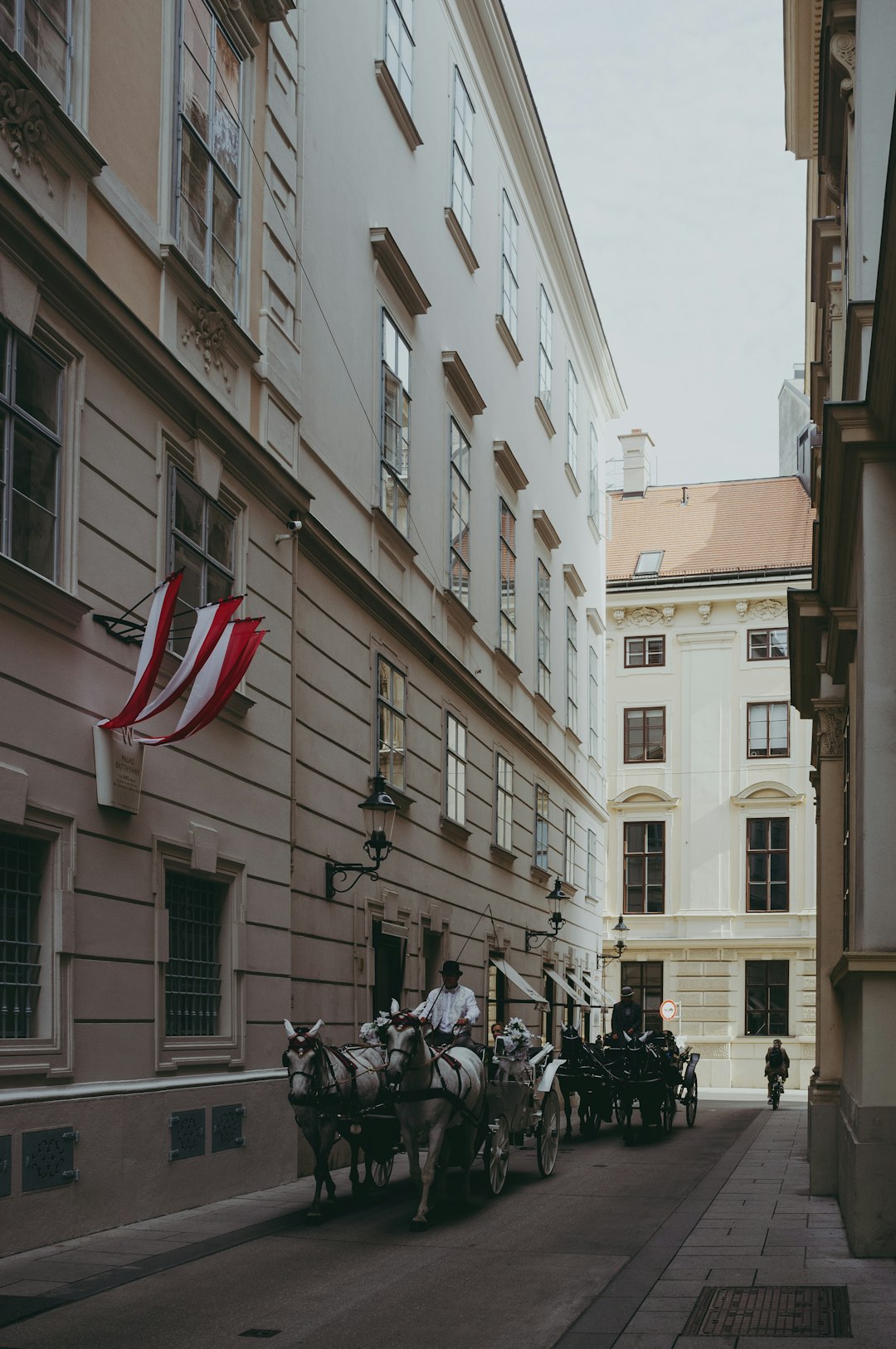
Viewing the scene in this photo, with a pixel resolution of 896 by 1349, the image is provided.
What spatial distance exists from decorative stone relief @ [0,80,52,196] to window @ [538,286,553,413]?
2241cm

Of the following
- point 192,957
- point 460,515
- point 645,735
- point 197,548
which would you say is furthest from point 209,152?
point 645,735

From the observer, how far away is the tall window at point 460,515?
81.8ft

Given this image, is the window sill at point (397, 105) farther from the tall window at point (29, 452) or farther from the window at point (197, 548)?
the tall window at point (29, 452)

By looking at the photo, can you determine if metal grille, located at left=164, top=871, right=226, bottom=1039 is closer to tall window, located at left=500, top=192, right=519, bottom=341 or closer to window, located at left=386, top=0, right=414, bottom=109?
window, located at left=386, top=0, right=414, bottom=109

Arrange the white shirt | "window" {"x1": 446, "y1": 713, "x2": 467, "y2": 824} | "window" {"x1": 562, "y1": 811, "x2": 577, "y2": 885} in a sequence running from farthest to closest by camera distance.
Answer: "window" {"x1": 562, "y1": 811, "x2": 577, "y2": 885}, "window" {"x1": 446, "y1": 713, "x2": 467, "y2": 824}, the white shirt

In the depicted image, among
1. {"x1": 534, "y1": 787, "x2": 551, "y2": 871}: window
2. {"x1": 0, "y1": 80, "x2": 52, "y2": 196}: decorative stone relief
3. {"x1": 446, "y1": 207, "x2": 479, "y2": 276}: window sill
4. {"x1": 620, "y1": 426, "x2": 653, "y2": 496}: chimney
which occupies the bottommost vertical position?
{"x1": 534, "y1": 787, "x2": 551, "y2": 871}: window

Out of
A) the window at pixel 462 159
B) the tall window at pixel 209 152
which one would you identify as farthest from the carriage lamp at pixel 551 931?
the tall window at pixel 209 152

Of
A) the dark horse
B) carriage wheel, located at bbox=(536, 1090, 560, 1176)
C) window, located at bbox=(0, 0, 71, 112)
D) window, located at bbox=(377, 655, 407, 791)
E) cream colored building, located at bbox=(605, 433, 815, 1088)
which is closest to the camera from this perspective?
window, located at bbox=(0, 0, 71, 112)

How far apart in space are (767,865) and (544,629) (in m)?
16.9

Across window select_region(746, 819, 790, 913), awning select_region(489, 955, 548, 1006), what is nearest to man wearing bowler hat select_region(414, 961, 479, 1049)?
awning select_region(489, 955, 548, 1006)

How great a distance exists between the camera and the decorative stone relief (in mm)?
10852

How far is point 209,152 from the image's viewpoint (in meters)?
14.9

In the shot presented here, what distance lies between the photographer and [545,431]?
34219 millimetres

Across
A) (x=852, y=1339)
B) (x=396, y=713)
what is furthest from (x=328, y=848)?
(x=852, y=1339)
